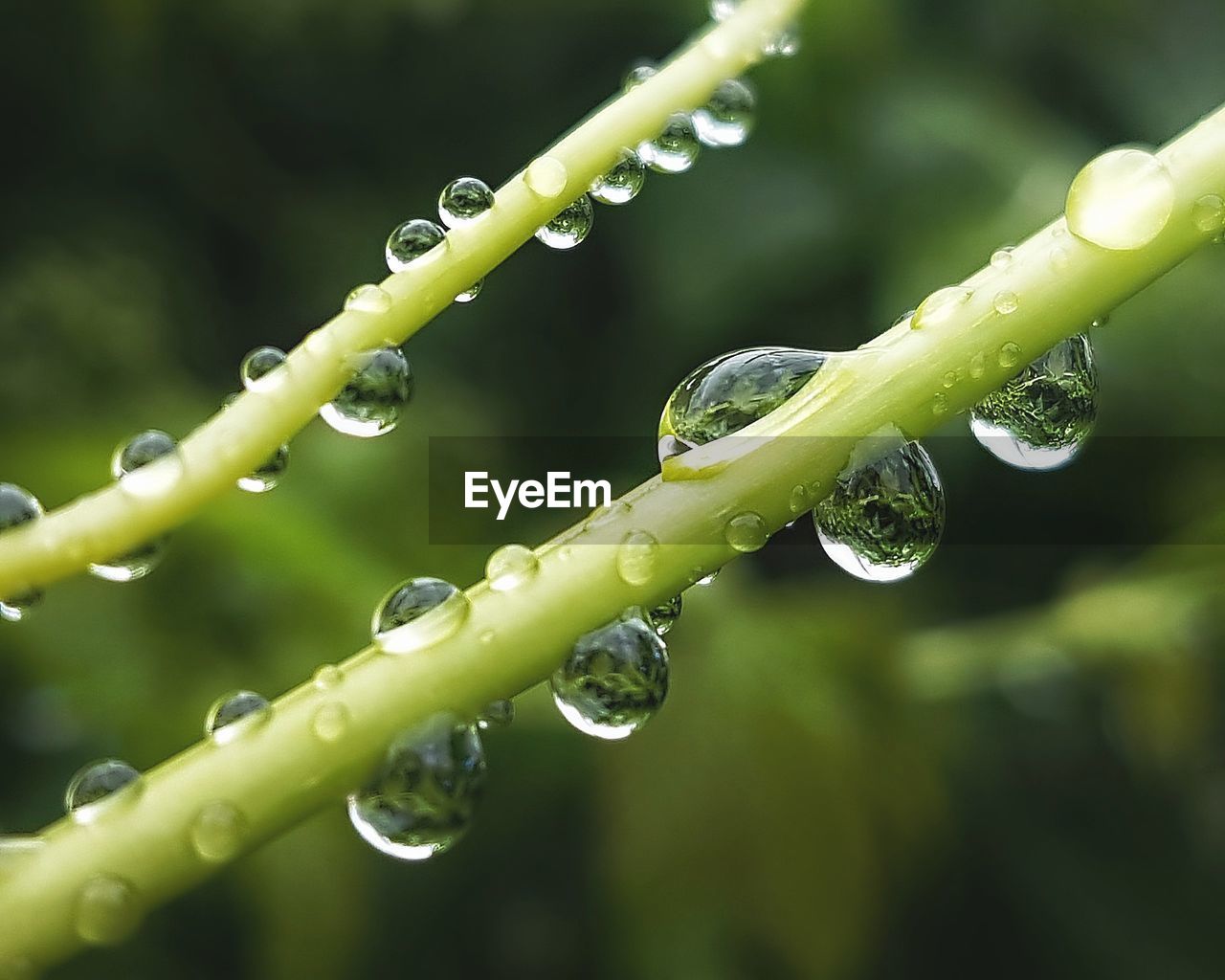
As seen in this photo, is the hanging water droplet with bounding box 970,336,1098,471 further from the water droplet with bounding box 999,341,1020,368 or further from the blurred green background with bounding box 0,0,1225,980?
the blurred green background with bounding box 0,0,1225,980

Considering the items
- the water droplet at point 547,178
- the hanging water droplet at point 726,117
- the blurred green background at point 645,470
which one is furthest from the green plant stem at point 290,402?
the blurred green background at point 645,470

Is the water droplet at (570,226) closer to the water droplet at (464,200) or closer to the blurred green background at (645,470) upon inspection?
the water droplet at (464,200)

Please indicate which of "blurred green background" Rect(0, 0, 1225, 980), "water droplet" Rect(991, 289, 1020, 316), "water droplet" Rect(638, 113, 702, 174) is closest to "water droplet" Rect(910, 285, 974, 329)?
"water droplet" Rect(991, 289, 1020, 316)

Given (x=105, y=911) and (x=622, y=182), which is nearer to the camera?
(x=105, y=911)

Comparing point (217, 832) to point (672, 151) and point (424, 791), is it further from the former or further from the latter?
point (672, 151)

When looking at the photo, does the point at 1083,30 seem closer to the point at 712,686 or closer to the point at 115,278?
the point at 712,686

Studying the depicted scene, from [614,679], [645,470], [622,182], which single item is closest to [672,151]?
[622,182]
